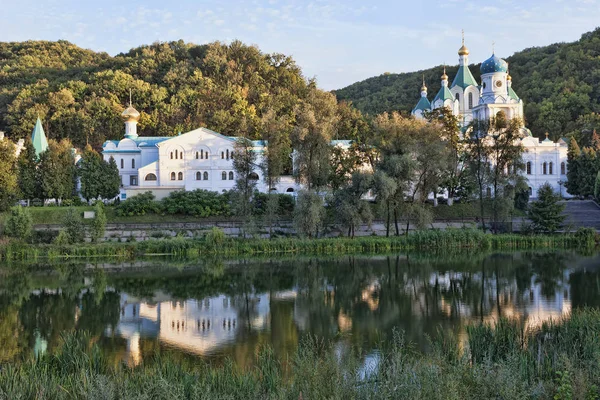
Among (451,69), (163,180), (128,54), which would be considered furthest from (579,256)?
(128,54)

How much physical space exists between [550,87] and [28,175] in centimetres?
5368

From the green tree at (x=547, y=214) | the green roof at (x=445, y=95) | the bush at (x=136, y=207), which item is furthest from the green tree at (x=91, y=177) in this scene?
the green roof at (x=445, y=95)

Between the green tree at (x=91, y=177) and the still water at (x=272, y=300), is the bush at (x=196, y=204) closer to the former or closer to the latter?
the green tree at (x=91, y=177)

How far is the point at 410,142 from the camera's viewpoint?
121 feet

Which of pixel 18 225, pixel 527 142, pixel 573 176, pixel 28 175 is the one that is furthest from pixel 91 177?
pixel 573 176

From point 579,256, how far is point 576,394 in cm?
2345

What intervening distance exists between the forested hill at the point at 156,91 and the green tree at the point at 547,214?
21197mm

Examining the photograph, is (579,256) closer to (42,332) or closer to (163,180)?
(42,332)

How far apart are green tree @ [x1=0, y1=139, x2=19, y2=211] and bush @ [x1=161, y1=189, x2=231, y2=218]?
28.3 ft

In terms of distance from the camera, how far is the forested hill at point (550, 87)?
63.8 m

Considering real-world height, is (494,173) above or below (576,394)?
above

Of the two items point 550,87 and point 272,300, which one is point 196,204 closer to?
point 272,300

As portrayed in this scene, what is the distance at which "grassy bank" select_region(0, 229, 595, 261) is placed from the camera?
31859 millimetres

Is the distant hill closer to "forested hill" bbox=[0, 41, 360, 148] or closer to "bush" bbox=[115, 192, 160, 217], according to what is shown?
"forested hill" bbox=[0, 41, 360, 148]
